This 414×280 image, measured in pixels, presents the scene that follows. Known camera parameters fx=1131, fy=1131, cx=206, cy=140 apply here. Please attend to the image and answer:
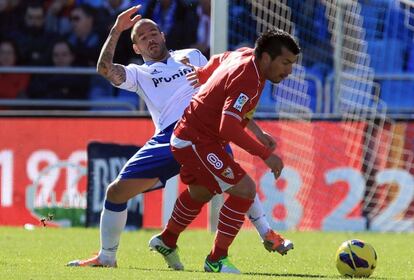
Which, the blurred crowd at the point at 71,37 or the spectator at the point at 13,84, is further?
the spectator at the point at 13,84

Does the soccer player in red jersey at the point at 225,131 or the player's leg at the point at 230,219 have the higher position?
the soccer player in red jersey at the point at 225,131

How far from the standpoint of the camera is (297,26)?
16.1 meters

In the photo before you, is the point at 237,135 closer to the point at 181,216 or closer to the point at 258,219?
the point at 181,216

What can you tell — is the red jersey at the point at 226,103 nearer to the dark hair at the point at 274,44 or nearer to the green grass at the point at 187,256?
the dark hair at the point at 274,44

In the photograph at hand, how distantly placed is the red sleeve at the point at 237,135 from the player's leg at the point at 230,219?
0.53 m

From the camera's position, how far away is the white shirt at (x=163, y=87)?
30.5ft

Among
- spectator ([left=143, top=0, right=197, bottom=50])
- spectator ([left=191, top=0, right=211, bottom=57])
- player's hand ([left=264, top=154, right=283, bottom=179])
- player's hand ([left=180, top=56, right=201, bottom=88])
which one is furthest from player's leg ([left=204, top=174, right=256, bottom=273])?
spectator ([left=191, top=0, right=211, bottom=57])

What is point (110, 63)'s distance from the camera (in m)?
8.95

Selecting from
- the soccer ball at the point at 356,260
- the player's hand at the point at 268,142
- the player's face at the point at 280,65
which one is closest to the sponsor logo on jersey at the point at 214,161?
the player's hand at the point at 268,142

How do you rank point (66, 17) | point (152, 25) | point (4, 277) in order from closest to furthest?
point (4, 277), point (152, 25), point (66, 17)

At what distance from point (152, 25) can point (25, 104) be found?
7412 millimetres

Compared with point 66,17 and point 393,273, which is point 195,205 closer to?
point 393,273

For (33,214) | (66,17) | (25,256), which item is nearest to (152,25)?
(25,256)

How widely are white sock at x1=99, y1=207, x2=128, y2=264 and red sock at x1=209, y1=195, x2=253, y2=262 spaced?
819 millimetres
